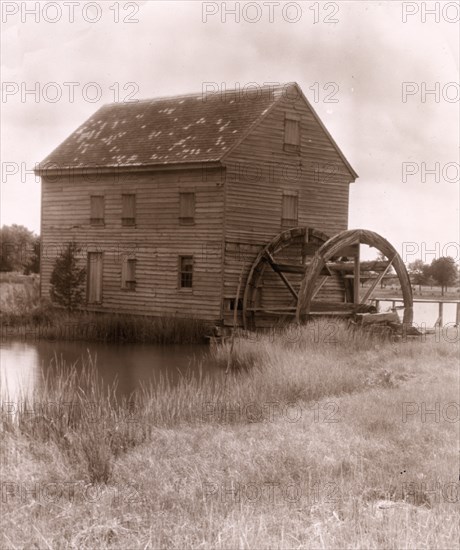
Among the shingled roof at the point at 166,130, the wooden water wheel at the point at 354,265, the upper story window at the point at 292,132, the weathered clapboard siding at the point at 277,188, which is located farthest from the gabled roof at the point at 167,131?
the wooden water wheel at the point at 354,265

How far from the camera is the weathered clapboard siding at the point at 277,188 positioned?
25359 millimetres

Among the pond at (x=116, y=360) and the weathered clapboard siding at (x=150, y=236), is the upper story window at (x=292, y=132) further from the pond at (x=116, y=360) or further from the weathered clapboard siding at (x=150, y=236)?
the pond at (x=116, y=360)

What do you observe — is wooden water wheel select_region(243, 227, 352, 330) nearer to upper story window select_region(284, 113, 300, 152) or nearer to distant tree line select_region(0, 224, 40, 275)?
upper story window select_region(284, 113, 300, 152)

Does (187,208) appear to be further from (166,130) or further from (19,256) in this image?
(19,256)

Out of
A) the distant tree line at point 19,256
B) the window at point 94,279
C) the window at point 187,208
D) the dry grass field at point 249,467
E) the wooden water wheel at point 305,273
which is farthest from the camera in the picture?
the distant tree line at point 19,256

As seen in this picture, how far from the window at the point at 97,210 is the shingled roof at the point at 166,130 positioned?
53.5 inches

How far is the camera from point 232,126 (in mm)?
26156

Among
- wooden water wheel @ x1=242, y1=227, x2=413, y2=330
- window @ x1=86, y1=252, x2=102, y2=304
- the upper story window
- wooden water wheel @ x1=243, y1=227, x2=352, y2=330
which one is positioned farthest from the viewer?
window @ x1=86, y1=252, x2=102, y2=304

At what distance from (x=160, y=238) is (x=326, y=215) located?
649cm

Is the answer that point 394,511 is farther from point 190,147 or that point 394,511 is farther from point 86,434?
point 190,147

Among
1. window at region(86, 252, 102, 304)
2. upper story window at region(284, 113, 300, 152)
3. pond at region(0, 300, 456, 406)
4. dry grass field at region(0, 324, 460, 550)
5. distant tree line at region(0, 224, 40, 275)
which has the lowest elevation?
pond at region(0, 300, 456, 406)

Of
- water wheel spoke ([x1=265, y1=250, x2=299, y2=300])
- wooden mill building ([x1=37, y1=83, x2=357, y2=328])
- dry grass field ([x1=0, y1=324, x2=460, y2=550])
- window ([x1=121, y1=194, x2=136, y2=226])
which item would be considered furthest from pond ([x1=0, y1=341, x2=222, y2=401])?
window ([x1=121, y1=194, x2=136, y2=226])

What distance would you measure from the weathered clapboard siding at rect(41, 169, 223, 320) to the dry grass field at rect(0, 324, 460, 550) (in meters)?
12.5

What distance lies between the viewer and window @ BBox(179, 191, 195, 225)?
2612 centimetres
